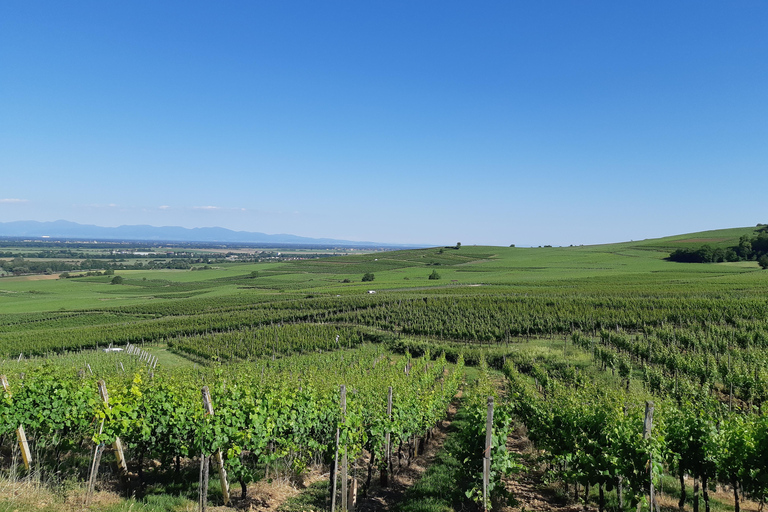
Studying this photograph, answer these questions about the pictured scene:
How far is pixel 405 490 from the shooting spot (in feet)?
33.3

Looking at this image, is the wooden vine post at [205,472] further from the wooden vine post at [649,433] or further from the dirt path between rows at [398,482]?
the wooden vine post at [649,433]

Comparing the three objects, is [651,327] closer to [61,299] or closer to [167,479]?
[167,479]

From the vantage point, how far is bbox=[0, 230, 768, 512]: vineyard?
7906mm

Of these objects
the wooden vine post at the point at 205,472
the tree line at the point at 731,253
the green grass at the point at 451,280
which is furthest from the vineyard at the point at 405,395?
the tree line at the point at 731,253

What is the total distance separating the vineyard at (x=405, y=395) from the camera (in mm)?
7906

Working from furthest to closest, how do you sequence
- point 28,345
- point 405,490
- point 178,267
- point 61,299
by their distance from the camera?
point 178,267 < point 61,299 < point 28,345 < point 405,490

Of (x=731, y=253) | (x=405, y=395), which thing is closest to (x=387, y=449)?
(x=405, y=395)

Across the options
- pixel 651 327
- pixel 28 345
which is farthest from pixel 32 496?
pixel 28 345

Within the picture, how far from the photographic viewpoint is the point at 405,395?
1240 cm

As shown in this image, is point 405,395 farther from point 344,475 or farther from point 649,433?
point 649,433

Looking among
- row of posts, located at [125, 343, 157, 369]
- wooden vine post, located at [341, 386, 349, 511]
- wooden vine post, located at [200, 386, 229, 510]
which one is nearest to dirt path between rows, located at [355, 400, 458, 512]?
wooden vine post, located at [341, 386, 349, 511]

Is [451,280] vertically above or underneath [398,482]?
underneath

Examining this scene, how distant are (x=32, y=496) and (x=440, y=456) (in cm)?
980

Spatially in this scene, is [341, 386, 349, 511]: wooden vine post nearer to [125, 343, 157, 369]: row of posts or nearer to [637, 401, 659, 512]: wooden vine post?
[637, 401, 659, 512]: wooden vine post
